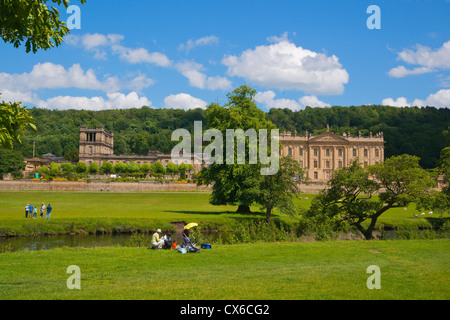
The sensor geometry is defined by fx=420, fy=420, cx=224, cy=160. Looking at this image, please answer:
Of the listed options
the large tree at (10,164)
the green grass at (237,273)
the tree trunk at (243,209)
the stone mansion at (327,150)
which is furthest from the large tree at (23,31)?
the stone mansion at (327,150)

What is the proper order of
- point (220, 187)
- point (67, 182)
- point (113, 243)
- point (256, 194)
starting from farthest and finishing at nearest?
point (67, 182), point (220, 187), point (256, 194), point (113, 243)

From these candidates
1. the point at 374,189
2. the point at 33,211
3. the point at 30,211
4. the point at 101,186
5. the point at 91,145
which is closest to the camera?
the point at 374,189

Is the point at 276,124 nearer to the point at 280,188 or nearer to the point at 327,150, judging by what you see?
the point at 327,150

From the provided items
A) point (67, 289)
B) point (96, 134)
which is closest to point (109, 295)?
point (67, 289)

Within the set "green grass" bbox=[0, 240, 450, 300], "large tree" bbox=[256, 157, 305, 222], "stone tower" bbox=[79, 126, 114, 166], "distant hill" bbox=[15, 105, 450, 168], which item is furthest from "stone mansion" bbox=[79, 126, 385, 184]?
"green grass" bbox=[0, 240, 450, 300]

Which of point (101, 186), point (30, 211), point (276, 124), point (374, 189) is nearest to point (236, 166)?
point (374, 189)

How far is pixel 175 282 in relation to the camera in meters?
9.17

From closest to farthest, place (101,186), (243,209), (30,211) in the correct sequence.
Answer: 1. (30,211)
2. (243,209)
3. (101,186)

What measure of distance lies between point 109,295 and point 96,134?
10586 cm

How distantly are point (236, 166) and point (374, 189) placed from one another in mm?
12791

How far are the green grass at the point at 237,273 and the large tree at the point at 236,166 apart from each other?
15.2 metres

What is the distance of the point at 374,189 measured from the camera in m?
21.8

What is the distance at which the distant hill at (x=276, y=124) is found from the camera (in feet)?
353
